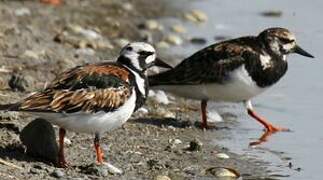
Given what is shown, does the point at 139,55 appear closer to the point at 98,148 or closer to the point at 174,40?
the point at 98,148

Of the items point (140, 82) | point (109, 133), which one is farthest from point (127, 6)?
point (140, 82)

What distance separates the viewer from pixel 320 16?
35.9 feet

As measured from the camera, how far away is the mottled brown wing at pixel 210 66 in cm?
767

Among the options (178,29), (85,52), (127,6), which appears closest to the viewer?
(85,52)

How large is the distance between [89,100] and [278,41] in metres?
2.44

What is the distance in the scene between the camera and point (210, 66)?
7.75m

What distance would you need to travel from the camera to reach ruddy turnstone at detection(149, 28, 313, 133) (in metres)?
7.64

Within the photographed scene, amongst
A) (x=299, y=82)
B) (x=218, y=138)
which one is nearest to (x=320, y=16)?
(x=299, y=82)

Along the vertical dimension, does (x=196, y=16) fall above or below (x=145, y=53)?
above

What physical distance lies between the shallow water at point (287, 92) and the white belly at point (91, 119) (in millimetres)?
1120

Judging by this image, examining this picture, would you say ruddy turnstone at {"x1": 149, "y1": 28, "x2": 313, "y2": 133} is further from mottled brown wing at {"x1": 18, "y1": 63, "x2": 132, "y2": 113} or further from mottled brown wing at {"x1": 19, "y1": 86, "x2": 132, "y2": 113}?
mottled brown wing at {"x1": 19, "y1": 86, "x2": 132, "y2": 113}

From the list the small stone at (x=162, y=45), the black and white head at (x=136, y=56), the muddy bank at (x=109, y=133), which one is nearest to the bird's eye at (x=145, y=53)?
the black and white head at (x=136, y=56)

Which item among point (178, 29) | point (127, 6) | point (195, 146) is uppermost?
point (127, 6)

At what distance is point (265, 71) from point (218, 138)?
66 cm
